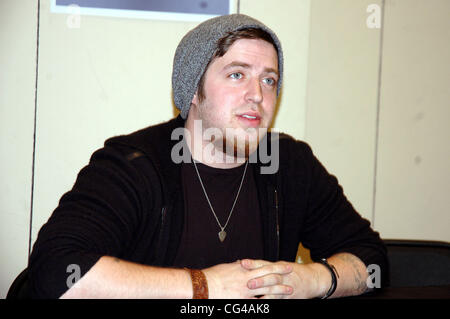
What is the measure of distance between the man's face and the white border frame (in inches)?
18.8

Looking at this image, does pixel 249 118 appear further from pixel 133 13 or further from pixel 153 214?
pixel 133 13

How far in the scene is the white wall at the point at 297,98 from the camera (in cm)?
178

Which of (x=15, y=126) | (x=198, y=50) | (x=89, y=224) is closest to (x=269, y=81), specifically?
(x=198, y=50)

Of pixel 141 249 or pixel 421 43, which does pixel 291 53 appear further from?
pixel 141 249

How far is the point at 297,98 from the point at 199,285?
1119 mm

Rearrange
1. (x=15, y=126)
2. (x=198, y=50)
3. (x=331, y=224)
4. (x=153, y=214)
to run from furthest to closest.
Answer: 1. (x=15, y=126)
2. (x=331, y=224)
3. (x=198, y=50)
4. (x=153, y=214)

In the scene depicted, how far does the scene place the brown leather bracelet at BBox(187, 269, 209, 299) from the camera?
1062 millimetres

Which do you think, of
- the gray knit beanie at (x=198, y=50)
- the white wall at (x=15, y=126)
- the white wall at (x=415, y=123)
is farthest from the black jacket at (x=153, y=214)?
the white wall at (x=415, y=123)

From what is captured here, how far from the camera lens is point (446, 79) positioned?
7.79 ft

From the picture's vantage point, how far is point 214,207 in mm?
1479

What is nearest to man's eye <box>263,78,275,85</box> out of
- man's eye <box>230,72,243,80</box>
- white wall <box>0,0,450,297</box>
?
man's eye <box>230,72,243,80</box>

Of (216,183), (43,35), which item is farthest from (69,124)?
(216,183)
